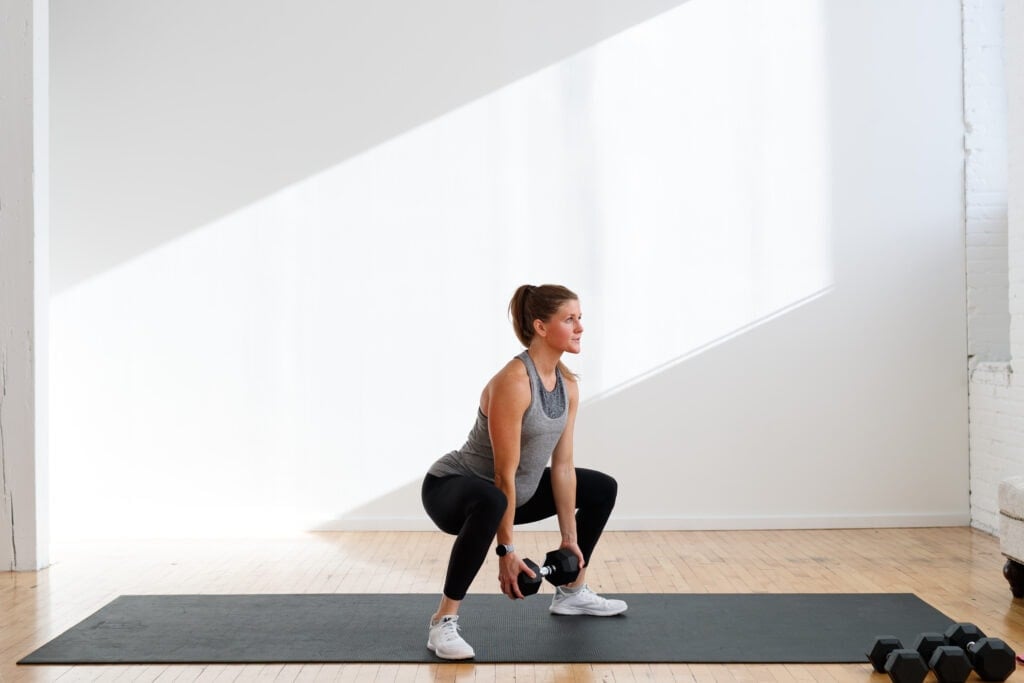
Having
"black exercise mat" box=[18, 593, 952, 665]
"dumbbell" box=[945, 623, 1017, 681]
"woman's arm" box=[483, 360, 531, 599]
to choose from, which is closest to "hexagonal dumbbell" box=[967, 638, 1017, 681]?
"dumbbell" box=[945, 623, 1017, 681]

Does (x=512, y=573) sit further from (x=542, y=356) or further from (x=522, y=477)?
(x=542, y=356)

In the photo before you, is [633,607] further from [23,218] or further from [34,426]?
[23,218]

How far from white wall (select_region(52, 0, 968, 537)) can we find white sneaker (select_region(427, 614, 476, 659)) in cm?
220

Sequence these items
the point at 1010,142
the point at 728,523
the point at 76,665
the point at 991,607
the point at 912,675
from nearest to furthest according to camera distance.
→ the point at 912,675 < the point at 76,665 < the point at 991,607 < the point at 1010,142 < the point at 728,523

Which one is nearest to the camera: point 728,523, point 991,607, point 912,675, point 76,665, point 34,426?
point 912,675

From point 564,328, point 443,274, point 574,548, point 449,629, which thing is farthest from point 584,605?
point 443,274

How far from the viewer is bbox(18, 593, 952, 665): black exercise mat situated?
300 cm

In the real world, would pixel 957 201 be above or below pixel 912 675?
above

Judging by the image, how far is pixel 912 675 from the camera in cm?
267

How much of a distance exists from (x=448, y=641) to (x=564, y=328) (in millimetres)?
923

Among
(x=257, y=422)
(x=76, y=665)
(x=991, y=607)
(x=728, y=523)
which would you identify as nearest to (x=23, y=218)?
(x=257, y=422)

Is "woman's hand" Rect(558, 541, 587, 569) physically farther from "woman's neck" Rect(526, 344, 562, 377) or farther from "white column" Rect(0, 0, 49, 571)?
"white column" Rect(0, 0, 49, 571)

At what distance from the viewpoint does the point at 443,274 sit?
5281 mm

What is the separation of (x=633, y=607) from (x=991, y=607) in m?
1.14
